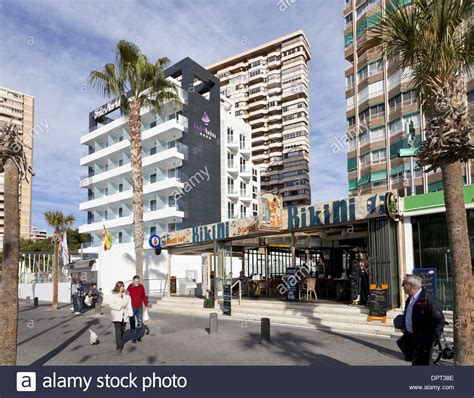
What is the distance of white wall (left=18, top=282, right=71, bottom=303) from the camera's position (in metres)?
28.3

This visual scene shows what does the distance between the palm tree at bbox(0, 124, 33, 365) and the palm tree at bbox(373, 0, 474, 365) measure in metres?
6.34

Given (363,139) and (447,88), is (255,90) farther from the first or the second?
(447,88)

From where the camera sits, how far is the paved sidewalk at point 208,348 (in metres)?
8.77

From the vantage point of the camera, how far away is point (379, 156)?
42438 mm

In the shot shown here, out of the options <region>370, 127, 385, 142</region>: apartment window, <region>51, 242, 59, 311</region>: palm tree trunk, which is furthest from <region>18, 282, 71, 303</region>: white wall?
<region>370, 127, 385, 142</region>: apartment window

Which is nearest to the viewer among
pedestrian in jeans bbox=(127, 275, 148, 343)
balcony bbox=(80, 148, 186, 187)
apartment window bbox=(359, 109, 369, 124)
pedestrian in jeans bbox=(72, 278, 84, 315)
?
pedestrian in jeans bbox=(127, 275, 148, 343)

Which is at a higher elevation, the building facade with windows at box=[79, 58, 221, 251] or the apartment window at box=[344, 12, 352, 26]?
the apartment window at box=[344, 12, 352, 26]

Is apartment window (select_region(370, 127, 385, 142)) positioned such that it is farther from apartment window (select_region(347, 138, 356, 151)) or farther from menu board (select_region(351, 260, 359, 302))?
menu board (select_region(351, 260, 359, 302))

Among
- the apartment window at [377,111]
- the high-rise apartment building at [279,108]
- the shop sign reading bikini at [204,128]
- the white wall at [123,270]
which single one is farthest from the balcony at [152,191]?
the high-rise apartment building at [279,108]

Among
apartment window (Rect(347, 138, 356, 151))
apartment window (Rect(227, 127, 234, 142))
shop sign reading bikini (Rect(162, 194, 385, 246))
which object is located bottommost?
shop sign reading bikini (Rect(162, 194, 385, 246))

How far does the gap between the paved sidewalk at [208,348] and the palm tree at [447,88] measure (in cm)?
301

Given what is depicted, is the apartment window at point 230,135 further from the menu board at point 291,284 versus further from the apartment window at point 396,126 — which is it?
the menu board at point 291,284

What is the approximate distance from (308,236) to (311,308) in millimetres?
4964
